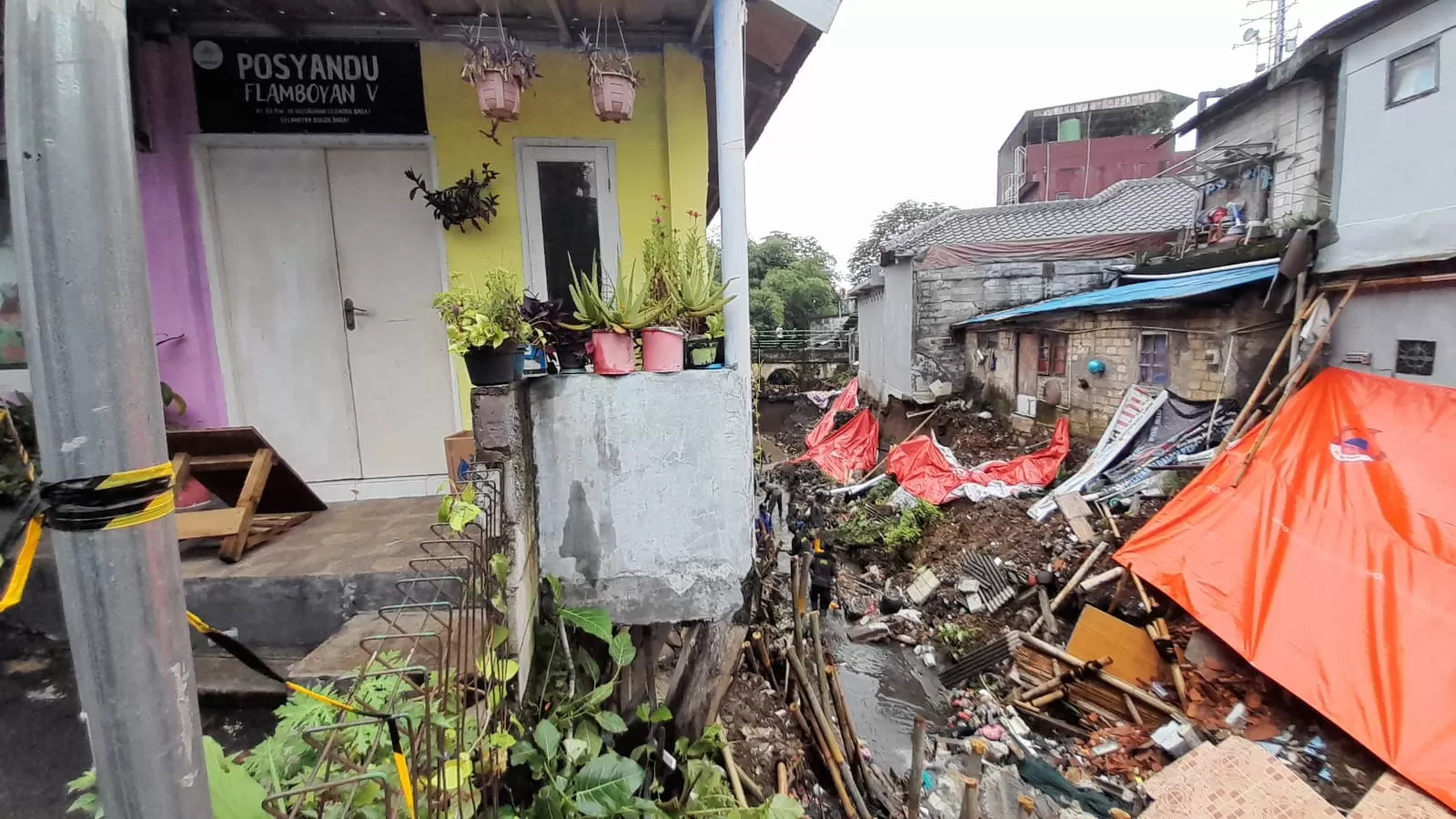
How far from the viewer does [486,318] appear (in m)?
2.58

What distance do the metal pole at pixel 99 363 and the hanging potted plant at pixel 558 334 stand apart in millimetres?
2043

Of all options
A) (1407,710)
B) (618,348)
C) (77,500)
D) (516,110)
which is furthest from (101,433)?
(1407,710)

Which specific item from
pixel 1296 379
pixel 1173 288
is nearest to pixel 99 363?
pixel 1296 379

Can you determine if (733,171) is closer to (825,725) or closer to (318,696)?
(318,696)

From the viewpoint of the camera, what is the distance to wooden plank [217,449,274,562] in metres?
2.87

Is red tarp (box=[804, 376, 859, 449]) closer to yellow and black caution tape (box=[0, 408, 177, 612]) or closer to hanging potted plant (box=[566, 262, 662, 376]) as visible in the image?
hanging potted plant (box=[566, 262, 662, 376])

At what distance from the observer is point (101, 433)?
0.88 meters

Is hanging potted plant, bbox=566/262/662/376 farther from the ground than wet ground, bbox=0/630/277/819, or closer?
farther from the ground

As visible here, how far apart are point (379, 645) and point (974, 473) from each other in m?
9.88

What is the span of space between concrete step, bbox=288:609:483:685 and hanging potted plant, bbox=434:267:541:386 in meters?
1.03

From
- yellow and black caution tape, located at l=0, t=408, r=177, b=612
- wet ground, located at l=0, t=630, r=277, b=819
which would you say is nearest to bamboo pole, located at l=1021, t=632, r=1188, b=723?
wet ground, located at l=0, t=630, r=277, b=819

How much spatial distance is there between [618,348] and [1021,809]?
4.81 metres

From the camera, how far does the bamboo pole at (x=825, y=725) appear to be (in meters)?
4.29

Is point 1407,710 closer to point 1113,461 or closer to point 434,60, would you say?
point 1113,461
